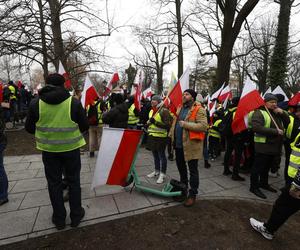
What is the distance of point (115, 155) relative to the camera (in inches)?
134

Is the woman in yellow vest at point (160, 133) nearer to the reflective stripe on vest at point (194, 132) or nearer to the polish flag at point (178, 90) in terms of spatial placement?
the polish flag at point (178, 90)

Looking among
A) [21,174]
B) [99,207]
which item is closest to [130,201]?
[99,207]

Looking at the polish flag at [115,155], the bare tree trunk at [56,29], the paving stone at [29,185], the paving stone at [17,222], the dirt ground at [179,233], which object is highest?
the bare tree trunk at [56,29]

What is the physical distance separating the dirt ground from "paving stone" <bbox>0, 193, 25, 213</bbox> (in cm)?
101

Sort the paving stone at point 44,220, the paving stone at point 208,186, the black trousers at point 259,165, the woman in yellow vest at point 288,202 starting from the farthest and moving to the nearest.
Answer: the paving stone at point 208,186
the black trousers at point 259,165
the paving stone at point 44,220
the woman in yellow vest at point 288,202

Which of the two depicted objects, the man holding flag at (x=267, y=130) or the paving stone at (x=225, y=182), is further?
the paving stone at (x=225, y=182)

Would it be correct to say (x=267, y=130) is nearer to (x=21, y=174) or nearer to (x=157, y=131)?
(x=157, y=131)

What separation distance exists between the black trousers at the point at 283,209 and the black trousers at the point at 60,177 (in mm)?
2674

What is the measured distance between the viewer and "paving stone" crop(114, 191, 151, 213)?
3.49 m

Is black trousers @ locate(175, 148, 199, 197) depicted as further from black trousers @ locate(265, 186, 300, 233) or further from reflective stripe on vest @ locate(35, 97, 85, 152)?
reflective stripe on vest @ locate(35, 97, 85, 152)

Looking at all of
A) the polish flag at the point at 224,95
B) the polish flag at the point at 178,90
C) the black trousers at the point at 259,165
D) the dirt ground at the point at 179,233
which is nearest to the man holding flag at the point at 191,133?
the polish flag at the point at 178,90

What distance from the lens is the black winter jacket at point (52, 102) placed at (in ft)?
8.46

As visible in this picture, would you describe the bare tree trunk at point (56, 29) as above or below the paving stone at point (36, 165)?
above

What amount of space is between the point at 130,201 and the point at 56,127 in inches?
74.6
